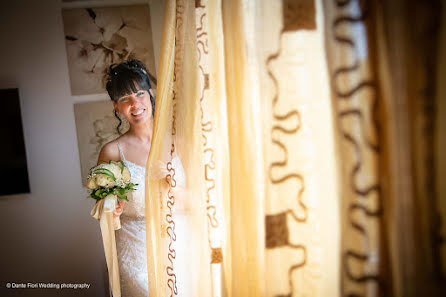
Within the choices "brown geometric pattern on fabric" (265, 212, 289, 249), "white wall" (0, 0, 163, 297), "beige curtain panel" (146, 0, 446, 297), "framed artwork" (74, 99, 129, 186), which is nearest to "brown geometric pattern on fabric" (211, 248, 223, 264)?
"beige curtain panel" (146, 0, 446, 297)

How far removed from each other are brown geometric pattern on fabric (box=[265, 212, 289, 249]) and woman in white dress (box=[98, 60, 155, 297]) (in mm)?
1009

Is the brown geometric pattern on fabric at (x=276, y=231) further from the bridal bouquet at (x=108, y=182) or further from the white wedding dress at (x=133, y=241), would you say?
the white wedding dress at (x=133, y=241)

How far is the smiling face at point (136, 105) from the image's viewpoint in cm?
150

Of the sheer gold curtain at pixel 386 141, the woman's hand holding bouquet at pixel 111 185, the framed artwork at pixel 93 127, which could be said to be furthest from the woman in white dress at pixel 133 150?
the sheer gold curtain at pixel 386 141

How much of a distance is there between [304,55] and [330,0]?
0.10 meters

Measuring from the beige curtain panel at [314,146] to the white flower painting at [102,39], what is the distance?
127 centimetres

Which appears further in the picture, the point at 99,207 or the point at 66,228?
the point at 66,228

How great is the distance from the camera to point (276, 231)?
24.4 inches

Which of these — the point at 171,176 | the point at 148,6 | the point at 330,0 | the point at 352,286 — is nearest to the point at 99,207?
the point at 171,176

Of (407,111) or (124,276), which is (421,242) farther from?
(124,276)

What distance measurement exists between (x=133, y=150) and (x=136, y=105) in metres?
0.25

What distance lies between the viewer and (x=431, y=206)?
1.52 feet

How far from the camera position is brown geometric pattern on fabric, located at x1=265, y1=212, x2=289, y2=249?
613 millimetres

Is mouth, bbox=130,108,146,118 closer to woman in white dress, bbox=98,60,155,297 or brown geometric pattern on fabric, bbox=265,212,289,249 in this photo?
woman in white dress, bbox=98,60,155,297
